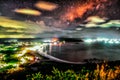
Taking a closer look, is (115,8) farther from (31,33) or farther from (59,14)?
(31,33)

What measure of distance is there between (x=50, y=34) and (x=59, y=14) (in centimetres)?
66

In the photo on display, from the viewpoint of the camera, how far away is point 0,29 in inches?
248

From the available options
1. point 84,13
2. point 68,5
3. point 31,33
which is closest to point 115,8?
point 84,13

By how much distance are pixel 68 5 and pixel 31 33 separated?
4.48 ft

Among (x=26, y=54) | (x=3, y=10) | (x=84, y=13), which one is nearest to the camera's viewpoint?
(x=3, y=10)

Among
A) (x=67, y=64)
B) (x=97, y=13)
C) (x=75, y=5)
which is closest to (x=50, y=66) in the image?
(x=67, y=64)

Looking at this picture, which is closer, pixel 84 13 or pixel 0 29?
pixel 0 29

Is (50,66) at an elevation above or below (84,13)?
below

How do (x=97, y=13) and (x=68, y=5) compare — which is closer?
(x=68, y=5)

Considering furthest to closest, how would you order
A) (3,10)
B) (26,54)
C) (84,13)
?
(84,13) < (26,54) < (3,10)

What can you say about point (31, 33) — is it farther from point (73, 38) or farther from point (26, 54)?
point (73, 38)

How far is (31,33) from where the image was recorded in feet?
21.8

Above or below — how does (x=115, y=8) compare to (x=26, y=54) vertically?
above

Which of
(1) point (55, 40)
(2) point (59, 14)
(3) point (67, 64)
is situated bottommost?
(3) point (67, 64)
